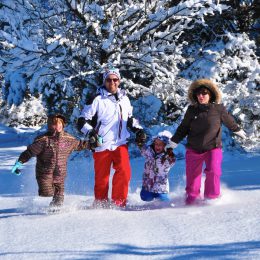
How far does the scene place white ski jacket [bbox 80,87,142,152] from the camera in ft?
17.1

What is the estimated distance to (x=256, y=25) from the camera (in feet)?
35.8

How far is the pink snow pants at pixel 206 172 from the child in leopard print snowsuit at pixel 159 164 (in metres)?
0.27

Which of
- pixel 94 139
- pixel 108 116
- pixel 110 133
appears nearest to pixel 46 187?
A: pixel 94 139

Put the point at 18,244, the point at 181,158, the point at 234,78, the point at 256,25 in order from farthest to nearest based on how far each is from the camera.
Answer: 1. the point at 256,25
2. the point at 234,78
3. the point at 181,158
4. the point at 18,244

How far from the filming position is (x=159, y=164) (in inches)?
212

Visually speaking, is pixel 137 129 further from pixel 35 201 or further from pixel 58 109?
pixel 58 109

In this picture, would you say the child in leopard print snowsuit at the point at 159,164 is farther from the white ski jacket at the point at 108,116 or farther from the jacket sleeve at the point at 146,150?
the white ski jacket at the point at 108,116

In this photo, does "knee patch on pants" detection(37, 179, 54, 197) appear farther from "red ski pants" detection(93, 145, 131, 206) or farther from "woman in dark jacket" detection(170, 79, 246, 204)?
"woman in dark jacket" detection(170, 79, 246, 204)

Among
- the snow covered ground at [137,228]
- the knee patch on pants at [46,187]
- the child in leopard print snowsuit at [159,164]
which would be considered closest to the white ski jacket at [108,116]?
the child in leopard print snowsuit at [159,164]

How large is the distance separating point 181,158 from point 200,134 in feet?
14.1

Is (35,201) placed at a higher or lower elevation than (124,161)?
lower

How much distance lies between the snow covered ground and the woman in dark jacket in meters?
0.24

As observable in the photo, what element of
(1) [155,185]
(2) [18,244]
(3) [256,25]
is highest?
(3) [256,25]

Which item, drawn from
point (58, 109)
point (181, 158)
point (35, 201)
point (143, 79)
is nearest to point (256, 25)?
point (143, 79)
